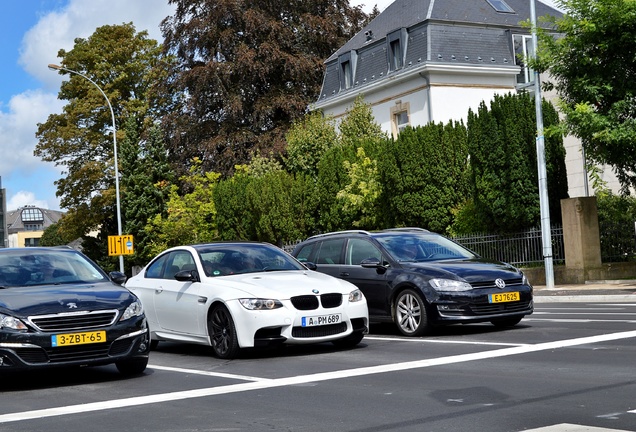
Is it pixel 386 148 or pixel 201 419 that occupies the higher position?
pixel 386 148

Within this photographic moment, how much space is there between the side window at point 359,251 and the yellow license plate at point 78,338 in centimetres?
548

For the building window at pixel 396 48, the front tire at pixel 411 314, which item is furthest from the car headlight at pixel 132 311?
the building window at pixel 396 48

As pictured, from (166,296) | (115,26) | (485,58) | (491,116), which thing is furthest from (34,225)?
(166,296)

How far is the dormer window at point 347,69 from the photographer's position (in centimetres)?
4784

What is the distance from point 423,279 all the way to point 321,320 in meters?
2.29

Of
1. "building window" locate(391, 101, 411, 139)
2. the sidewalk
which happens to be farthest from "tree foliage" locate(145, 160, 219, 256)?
the sidewalk

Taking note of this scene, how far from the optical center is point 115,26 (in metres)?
60.8

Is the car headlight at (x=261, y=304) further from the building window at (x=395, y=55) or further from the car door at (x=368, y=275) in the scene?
the building window at (x=395, y=55)

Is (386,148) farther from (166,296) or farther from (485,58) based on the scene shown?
(166,296)

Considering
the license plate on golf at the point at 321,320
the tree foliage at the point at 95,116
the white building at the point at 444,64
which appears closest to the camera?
the license plate on golf at the point at 321,320

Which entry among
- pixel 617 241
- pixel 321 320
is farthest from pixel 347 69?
pixel 321 320

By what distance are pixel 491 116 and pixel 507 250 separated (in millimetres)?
3954

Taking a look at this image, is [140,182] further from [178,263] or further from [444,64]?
[178,263]

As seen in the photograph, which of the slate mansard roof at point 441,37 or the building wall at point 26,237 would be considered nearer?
the slate mansard roof at point 441,37
